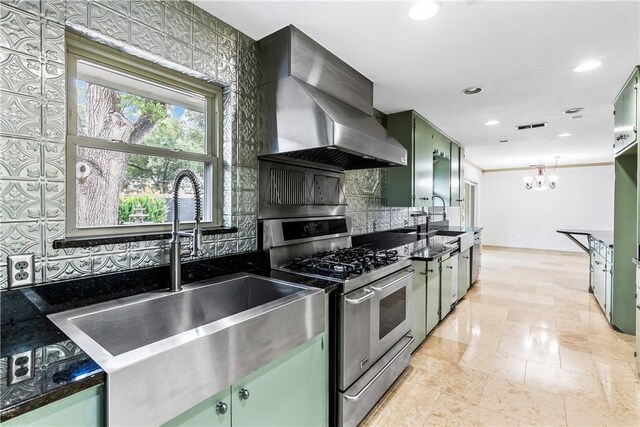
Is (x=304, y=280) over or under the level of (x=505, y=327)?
over

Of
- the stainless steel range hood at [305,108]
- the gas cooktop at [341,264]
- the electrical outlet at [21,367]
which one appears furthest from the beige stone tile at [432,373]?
the electrical outlet at [21,367]

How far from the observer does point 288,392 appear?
1.34 metres

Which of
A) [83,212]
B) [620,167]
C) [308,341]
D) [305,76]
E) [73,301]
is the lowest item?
[308,341]

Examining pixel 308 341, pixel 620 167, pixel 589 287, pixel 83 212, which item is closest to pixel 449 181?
pixel 620 167

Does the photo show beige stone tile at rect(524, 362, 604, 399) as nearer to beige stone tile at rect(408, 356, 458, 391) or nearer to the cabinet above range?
beige stone tile at rect(408, 356, 458, 391)

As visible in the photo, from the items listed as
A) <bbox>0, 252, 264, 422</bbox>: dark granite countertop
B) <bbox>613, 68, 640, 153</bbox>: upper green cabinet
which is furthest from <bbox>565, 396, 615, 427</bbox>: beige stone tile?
<bbox>613, 68, 640, 153</bbox>: upper green cabinet

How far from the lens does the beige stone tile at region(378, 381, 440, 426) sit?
6.09ft

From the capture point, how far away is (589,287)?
4566 mm

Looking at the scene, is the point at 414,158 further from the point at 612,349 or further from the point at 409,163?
the point at 612,349

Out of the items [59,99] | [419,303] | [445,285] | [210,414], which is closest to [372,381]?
[419,303]

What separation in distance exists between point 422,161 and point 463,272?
1.60m

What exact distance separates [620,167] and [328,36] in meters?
3.38

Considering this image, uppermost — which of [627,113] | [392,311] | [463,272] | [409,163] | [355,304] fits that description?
[627,113]

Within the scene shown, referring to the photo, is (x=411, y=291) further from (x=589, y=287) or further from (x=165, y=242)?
(x=589, y=287)
